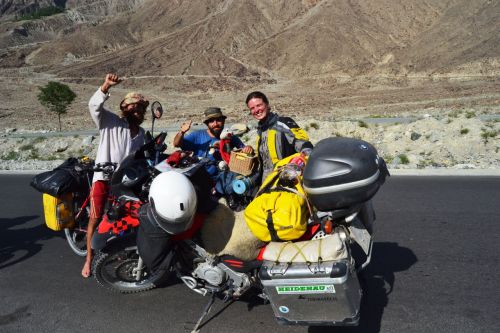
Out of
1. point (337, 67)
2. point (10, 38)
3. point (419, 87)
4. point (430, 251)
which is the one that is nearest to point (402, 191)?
point (430, 251)

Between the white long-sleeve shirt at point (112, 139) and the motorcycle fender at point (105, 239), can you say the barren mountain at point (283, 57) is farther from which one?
the motorcycle fender at point (105, 239)

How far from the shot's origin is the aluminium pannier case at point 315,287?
3.04 metres

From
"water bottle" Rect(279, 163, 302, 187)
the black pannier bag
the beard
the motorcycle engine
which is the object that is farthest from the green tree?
"water bottle" Rect(279, 163, 302, 187)

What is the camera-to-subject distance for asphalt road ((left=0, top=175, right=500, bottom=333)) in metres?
3.75

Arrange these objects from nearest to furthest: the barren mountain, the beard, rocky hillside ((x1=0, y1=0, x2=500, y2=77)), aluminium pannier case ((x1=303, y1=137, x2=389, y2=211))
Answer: aluminium pannier case ((x1=303, y1=137, x2=389, y2=211)) → the beard → the barren mountain → rocky hillside ((x1=0, y1=0, x2=500, y2=77))

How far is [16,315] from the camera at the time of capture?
419 centimetres

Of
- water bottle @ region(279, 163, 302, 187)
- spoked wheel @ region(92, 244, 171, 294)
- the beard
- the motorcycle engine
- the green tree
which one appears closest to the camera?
water bottle @ region(279, 163, 302, 187)

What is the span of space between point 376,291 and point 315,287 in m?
1.31

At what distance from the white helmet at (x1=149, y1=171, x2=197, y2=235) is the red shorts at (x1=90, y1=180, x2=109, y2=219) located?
1.42 metres

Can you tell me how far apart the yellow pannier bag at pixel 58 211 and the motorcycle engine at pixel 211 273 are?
6.88 ft

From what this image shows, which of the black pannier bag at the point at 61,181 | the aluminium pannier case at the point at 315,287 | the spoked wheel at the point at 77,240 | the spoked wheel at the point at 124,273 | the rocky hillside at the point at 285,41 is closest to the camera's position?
the aluminium pannier case at the point at 315,287

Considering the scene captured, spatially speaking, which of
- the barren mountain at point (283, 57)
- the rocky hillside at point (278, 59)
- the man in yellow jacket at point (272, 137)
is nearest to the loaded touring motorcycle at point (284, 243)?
the man in yellow jacket at point (272, 137)

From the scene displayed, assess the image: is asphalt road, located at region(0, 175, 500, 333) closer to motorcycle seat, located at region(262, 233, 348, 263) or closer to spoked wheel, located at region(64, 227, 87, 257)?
spoked wheel, located at region(64, 227, 87, 257)

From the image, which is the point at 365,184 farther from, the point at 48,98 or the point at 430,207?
the point at 48,98
